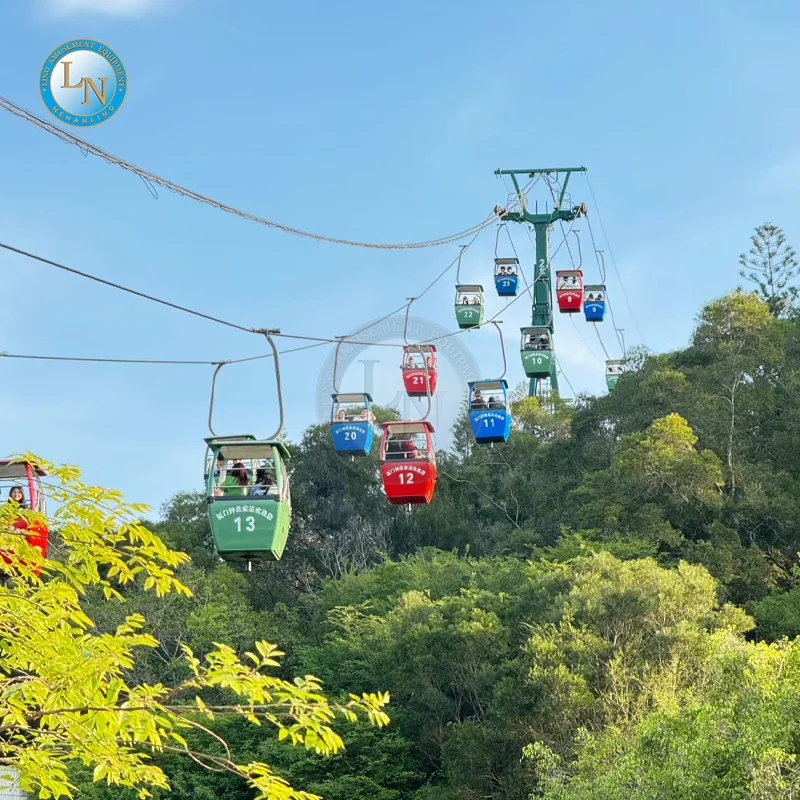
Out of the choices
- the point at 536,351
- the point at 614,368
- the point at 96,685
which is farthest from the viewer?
the point at 614,368

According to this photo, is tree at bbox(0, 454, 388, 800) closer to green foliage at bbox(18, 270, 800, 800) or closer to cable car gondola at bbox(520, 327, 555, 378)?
green foliage at bbox(18, 270, 800, 800)

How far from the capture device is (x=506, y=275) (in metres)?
45.0

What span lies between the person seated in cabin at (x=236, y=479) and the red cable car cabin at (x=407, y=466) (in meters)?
6.13

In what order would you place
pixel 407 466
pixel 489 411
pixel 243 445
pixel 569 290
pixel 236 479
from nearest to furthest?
pixel 243 445 → pixel 236 479 → pixel 407 466 → pixel 489 411 → pixel 569 290

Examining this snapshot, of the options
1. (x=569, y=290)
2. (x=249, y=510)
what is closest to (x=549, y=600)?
(x=569, y=290)

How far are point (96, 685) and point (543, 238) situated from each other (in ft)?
164

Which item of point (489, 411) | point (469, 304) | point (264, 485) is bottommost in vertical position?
point (264, 485)

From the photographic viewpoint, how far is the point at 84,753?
916cm

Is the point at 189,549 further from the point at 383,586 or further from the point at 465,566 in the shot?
the point at 465,566

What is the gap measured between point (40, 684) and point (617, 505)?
32.5 meters

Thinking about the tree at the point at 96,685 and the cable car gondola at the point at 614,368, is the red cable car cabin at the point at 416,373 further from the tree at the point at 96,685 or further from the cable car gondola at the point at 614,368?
the tree at the point at 96,685

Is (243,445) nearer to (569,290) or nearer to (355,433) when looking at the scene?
(355,433)

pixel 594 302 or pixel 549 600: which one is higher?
pixel 594 302

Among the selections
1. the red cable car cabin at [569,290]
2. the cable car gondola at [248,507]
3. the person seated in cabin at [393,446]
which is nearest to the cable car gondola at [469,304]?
the red cable car cabin at [569,290]
